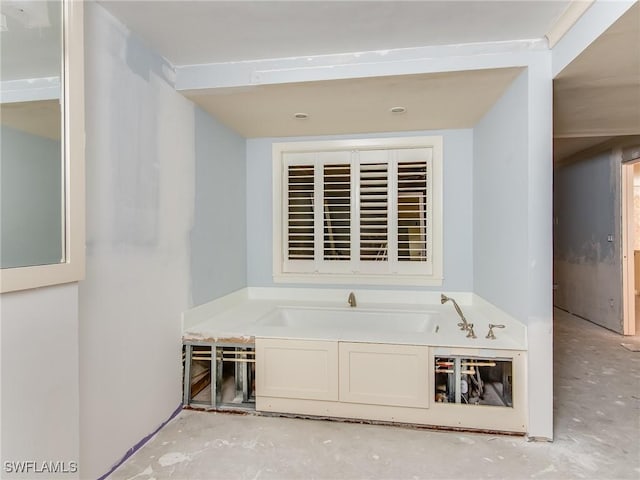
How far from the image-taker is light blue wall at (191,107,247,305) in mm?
2740

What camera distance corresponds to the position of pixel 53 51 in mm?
1478

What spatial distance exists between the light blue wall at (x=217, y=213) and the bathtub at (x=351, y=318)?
0.53m

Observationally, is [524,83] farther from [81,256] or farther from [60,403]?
[60,403]

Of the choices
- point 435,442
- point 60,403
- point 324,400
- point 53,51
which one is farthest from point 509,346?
point 53,51

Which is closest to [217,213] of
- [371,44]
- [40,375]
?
[371,44]

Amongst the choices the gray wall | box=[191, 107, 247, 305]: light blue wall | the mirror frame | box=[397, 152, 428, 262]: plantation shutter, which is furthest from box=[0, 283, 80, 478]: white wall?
the gray wall

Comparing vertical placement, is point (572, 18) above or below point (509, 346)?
above

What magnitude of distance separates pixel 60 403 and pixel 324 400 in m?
1.42

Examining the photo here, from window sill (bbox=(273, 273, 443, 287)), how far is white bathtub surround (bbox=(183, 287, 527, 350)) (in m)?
0.08

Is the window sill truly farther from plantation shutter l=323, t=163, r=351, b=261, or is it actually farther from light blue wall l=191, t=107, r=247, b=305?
light blue wall l=191, t=107, r=247, b=305

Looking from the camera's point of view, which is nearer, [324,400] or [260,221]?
[324,400]

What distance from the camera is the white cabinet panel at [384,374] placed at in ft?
7.46

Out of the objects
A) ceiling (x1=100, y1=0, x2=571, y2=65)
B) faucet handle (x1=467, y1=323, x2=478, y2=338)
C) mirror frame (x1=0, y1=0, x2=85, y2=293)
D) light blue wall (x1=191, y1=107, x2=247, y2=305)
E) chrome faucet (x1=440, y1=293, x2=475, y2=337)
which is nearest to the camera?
mirror frame (x1=0, y1=0, x2=85, y2=293)

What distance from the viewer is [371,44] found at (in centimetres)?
213
